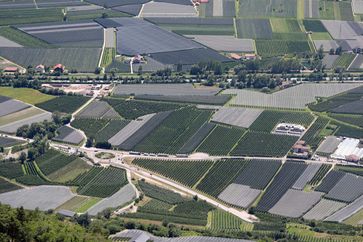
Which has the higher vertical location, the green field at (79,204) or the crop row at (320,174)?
the crop row at (320,174)

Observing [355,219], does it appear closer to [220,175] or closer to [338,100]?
[220,175]

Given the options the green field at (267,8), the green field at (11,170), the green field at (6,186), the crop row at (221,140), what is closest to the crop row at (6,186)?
the green field at (6,186)

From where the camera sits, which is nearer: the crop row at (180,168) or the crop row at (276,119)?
the crop row at (180,168)

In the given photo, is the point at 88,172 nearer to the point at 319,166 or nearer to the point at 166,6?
the point at 319,166

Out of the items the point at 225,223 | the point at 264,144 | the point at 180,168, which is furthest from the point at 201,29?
the point at 225,223

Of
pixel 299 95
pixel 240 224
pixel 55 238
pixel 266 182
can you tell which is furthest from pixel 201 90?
pixel 55 238

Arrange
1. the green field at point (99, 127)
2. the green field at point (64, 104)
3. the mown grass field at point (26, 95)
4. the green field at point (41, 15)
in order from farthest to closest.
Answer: the green field at point (41, 15) < the mown grass field at point (26, 95) < the green field at point (64, 104) < the green field at point (99, 127)

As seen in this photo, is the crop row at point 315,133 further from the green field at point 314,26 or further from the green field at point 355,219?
the green field at point 314,26

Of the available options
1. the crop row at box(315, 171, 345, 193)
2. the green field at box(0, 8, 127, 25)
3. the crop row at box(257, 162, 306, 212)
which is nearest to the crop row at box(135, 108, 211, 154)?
the crop row at box(257, 162, 306, 212)
